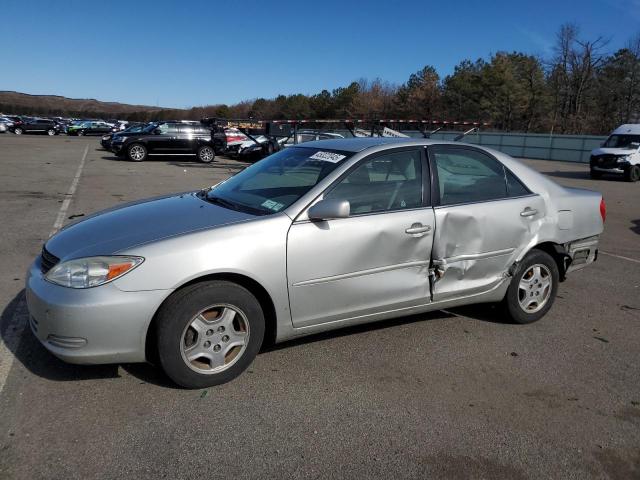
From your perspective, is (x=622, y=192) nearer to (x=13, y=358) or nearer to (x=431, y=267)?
(x=431, y=267)

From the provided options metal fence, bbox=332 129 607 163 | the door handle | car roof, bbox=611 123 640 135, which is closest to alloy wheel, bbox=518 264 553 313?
the door handle

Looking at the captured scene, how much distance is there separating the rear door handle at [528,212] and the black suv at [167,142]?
19.7 m

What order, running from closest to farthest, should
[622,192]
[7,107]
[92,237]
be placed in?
1. [92,237]
2. [622,192]
3. [7,107]

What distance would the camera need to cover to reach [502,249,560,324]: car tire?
14.6 feet

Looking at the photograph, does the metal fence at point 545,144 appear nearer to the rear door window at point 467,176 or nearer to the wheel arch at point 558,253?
the wheel arch at point 558,253

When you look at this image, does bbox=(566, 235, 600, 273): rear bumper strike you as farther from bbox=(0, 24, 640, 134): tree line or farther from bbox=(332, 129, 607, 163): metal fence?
bbox=(0, 24, 640, 134): tree line

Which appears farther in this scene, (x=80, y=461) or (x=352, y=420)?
(x=352, y=420)

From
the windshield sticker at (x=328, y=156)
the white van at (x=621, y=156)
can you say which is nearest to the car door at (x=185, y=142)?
the white van at (x=621, y=156)

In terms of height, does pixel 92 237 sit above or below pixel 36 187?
above

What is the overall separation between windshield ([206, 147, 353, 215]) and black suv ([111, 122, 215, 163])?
18769 mm

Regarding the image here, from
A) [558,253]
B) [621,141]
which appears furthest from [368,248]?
[621,141]

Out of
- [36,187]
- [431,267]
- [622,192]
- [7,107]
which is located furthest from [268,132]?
[7,107]

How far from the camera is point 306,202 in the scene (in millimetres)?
3533

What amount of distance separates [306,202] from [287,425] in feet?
4.62
